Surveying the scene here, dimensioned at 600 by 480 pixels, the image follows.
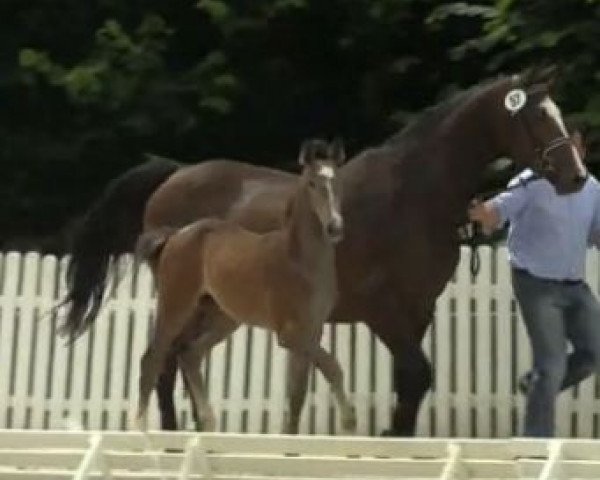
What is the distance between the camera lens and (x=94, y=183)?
29.7ft

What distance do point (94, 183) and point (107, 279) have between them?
8.93ft

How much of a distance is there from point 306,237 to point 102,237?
5.37 feet

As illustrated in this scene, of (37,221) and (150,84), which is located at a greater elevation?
(150,84)

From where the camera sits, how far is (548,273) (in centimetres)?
583

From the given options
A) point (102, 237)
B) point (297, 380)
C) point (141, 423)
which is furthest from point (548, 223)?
point (102, 237)

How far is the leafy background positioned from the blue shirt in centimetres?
253

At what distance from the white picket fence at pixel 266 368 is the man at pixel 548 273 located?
1.36 metres

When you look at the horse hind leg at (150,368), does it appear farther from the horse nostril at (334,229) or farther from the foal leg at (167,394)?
the horse nostril at (334,229)

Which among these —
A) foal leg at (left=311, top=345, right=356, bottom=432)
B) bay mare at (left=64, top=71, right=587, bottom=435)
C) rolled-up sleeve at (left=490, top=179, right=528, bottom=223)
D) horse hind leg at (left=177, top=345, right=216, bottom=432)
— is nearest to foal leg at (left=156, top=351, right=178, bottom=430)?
horse hind leg at (left=177, top=345, right=216, bottom=432)

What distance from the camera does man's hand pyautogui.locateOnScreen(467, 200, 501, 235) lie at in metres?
5.68

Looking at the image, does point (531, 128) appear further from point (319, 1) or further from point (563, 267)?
point (319, 1)

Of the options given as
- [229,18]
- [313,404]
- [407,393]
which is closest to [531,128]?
[407,393]

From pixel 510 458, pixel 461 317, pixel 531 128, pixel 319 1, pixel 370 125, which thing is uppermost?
pixel 319 1

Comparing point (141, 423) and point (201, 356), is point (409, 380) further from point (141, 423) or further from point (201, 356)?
point (141, 423)
